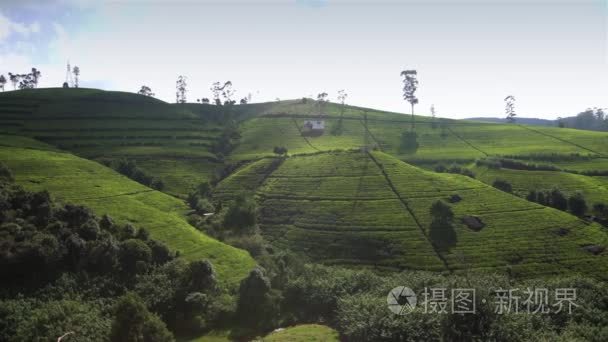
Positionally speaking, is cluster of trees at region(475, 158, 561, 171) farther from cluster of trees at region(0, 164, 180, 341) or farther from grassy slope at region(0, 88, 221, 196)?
cluster of trees at region(0, 164, 180, 341)

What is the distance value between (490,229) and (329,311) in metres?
41.0

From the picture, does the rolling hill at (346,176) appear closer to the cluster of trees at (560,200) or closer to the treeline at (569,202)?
the treeline at (569,202)

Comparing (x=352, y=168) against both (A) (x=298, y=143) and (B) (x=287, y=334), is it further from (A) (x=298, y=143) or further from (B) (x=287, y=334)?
(B) (x=287, y=334)

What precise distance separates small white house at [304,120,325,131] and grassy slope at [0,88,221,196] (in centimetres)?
3887

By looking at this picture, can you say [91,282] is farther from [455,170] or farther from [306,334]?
[455,170]

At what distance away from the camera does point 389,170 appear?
4400 inches

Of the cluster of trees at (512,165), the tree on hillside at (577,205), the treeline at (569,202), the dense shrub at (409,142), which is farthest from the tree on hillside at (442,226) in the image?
the dense shrub at (409,142)

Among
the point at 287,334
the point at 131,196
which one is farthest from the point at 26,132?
the point at 287,334

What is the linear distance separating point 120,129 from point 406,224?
122744 mm

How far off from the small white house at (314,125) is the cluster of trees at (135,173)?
76.7 metres

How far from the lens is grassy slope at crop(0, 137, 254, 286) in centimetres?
7450

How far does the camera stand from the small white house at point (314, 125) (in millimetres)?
177587

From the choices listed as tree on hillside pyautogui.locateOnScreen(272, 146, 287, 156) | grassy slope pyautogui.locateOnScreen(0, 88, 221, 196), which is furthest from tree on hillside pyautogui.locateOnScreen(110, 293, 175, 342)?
tree on hillside pyautogui.locateOnScreen(272, 146, 287, 156)

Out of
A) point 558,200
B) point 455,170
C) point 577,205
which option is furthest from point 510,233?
point 455,170
